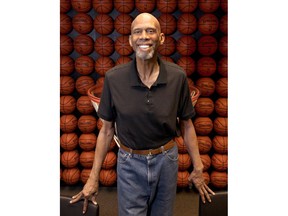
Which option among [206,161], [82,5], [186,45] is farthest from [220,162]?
[82,5]

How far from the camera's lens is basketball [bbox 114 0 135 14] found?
3.92 meters

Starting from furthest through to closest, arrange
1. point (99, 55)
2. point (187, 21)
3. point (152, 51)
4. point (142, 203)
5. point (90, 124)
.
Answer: point (99, 55) < point (90, 124) < point (187, 21) < point (142, 203) < point (152, 51)

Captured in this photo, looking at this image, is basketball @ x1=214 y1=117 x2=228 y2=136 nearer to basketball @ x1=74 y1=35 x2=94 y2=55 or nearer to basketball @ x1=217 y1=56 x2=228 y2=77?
→ basketball @ x1=217 y1=56 x2=228 y2=77

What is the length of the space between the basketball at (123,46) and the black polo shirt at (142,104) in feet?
6.21

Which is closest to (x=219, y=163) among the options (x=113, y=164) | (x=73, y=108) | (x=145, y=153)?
(x=113, y=164)

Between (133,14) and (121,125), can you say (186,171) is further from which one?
(121,125)

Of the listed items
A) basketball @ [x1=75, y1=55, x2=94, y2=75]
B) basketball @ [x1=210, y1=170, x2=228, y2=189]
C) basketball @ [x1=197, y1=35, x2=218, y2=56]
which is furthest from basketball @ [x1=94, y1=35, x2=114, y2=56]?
basketball @ [x1=210, y1=170, x2=228, y2=189]

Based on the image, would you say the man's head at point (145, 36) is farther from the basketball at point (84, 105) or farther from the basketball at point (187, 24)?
the basketball at point (84, 105)

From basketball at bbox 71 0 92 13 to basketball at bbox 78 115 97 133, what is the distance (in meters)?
1.24

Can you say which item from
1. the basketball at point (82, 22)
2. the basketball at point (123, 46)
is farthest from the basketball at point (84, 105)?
the basketball at point (82, 22)

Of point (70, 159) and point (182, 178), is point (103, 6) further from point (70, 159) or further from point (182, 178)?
point (182, 178)

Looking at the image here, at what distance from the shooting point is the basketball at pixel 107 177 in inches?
164

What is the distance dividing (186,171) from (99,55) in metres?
1.80

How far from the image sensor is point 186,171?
419 cm
